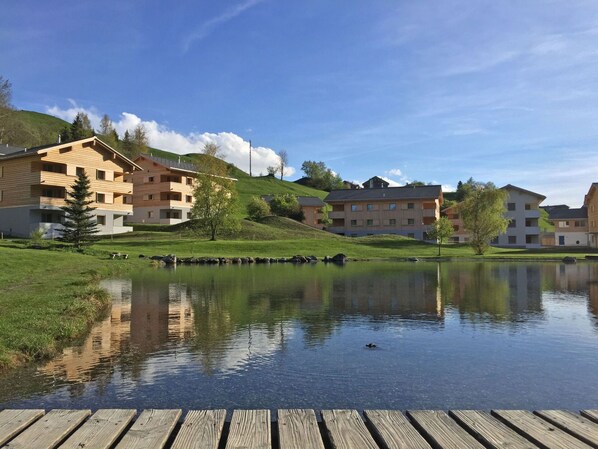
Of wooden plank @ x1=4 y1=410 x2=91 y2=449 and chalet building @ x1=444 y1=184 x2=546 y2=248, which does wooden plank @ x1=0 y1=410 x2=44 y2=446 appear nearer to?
wooden plank @ x1=4 y1=410 x2=91 y2=449

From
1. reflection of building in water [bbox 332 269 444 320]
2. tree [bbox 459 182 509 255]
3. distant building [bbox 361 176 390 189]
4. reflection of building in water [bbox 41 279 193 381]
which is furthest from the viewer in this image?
distant building [bbox 361 176 390 189]

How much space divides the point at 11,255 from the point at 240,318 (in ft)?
78.3

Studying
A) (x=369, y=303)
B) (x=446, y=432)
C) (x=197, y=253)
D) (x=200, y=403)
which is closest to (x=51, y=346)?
(x=200, y=403)

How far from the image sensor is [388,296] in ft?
85.9

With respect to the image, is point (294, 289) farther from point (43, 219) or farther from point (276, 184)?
point (276, 184)

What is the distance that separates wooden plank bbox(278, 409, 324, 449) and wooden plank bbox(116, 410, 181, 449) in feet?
4.20

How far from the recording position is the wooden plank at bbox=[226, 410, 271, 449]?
509 centimetres

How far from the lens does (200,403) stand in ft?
30.9

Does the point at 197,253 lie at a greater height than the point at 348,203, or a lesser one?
lesser

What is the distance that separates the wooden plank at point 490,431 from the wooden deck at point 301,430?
1 cm

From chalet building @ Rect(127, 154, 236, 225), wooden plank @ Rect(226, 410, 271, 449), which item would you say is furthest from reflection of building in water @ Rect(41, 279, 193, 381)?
chalet building @ Rect(127, 154, 236, 225)

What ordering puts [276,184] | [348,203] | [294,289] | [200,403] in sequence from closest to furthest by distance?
[200,403], [294,289], [348,203], [276,184]

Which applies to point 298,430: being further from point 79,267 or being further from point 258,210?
point 258,210

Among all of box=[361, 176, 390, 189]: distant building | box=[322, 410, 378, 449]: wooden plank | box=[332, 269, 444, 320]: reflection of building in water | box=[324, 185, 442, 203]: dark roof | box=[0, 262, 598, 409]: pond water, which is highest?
box=[361, 176, 390, 189]: distant building
